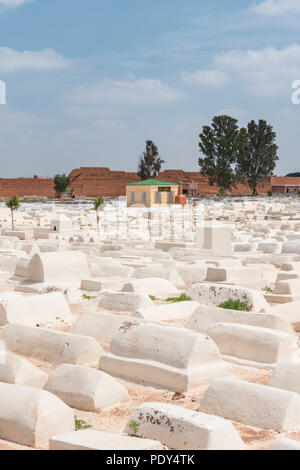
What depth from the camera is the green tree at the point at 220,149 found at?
2291 inches

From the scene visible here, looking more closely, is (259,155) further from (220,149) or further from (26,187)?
(26,187)

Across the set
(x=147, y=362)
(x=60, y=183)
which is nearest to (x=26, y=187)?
(x=60, y=183)

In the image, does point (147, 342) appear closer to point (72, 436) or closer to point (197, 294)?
point (72, 436)

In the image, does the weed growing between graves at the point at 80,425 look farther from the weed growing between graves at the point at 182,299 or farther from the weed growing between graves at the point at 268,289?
the weed growing between graves at the point at 268,289

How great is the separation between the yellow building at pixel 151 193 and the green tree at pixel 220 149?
1815cm

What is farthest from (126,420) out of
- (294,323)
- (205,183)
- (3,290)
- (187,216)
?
(205,183)

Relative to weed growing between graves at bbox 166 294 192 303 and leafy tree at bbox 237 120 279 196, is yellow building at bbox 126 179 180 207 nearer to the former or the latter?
leafy tree at bbox 237 120 279 196

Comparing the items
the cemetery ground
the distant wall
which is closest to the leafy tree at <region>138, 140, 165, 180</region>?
the distant wall

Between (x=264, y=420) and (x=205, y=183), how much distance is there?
68324 millimetres

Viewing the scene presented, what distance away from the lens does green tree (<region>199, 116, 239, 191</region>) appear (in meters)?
58.2

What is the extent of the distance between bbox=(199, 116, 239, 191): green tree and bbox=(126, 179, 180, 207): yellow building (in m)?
18.1

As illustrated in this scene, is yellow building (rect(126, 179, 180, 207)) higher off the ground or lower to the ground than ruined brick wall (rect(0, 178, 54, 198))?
lower

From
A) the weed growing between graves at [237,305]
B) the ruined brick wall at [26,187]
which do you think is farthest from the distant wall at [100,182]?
the weed growing between graves at [237,305]

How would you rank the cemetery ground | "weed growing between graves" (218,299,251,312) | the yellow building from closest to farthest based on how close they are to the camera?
the cemetery ground
"weed growing between graves" (218,299,251,312)
the yellow building
